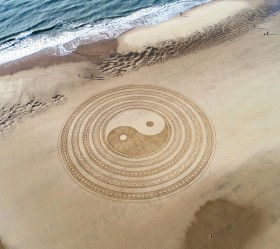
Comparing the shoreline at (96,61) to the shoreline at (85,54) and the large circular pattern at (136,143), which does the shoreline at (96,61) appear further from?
the large circular pattern at (136,143)

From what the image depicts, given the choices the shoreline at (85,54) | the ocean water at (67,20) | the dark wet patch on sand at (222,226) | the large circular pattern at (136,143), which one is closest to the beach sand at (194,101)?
the dark wet patch on sand at (222,226)

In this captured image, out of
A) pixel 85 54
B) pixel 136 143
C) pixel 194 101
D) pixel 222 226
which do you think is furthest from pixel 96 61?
pixel 222 226

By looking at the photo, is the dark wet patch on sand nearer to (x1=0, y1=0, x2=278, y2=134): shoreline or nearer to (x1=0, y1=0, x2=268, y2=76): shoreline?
(x1=0, y1=0, x2=278, y2=134): shoreline

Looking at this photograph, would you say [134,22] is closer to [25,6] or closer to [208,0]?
[208,0]

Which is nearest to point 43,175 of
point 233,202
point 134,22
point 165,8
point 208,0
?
point 233,202

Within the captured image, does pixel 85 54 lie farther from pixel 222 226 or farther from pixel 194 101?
pixel 222 226

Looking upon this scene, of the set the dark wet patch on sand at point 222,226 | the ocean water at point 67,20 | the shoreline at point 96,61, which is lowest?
the dark wet patch on sand at point 222,226
